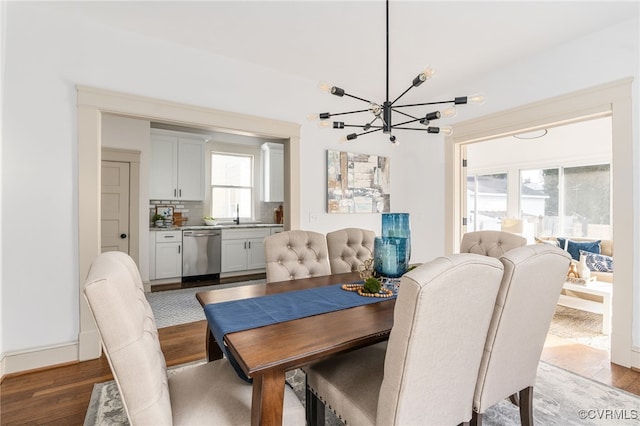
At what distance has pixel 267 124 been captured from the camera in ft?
10.3

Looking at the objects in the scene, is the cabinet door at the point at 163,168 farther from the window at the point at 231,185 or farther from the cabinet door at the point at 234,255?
the cabinet door at the point at 234,255

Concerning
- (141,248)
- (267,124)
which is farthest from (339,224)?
(141,248)

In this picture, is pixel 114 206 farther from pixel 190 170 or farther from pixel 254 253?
pixel 254 253

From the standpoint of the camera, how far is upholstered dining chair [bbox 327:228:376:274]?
2.41 meters

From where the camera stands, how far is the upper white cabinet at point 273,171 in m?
5.75

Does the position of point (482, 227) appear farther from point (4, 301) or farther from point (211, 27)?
point (4, 301)

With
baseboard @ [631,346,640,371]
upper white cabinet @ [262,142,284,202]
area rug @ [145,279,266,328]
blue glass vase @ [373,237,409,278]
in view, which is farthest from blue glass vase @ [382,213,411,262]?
upper white cabinet @ [262,142,284,202]

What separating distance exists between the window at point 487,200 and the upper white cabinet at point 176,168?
5.40 metres

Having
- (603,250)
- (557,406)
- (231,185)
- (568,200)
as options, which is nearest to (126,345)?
(557,406)

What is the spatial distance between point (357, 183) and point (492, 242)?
190 centimetres

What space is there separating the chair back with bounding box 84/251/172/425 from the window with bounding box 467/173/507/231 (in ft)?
20.9

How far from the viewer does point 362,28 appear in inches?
95.7

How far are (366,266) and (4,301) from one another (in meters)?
2.64

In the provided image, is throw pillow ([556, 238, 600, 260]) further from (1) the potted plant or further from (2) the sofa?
(1) the potted plant
